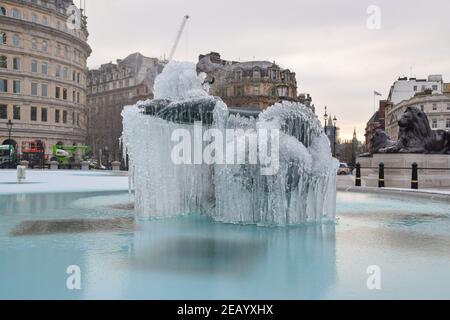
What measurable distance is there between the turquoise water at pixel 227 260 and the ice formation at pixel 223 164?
2.09ft

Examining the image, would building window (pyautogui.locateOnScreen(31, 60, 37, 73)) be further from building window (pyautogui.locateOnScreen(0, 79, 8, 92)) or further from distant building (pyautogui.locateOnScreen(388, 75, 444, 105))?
distant building (pyautogui.locateOnScreen(388, 75, 444, 105))

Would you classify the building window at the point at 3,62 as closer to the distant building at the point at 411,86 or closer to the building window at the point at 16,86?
the building window at the point at 16,86

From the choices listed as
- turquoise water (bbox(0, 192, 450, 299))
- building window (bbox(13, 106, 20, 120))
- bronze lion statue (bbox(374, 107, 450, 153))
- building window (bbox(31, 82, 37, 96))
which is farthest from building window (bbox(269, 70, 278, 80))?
turquoise water (bbox(0, 192, 450, 299))

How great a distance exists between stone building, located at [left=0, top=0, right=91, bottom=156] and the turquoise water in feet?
196

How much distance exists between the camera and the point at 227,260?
21.4 ft

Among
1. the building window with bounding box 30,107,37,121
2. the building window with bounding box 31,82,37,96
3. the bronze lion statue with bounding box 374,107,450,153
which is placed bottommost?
the bronze lion statue with bounding box 374,107,450,153

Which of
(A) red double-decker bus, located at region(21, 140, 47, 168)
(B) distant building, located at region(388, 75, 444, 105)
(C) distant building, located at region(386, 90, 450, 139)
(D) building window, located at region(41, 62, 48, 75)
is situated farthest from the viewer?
(B) distant building, located at region(388, 75, 444, 105)

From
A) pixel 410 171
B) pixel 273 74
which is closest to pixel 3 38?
pixel 273 74

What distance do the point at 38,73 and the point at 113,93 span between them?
32.8 m

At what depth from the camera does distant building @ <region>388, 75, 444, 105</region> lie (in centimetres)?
9312

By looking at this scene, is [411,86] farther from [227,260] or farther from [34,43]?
Answer: [227,260]

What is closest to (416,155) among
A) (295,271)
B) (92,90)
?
(295,271)

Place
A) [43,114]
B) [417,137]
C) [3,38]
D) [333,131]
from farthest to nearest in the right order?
[43,114] < [3,38] < [333,131] < [417,137]

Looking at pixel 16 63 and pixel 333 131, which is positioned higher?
pixel 16 63
